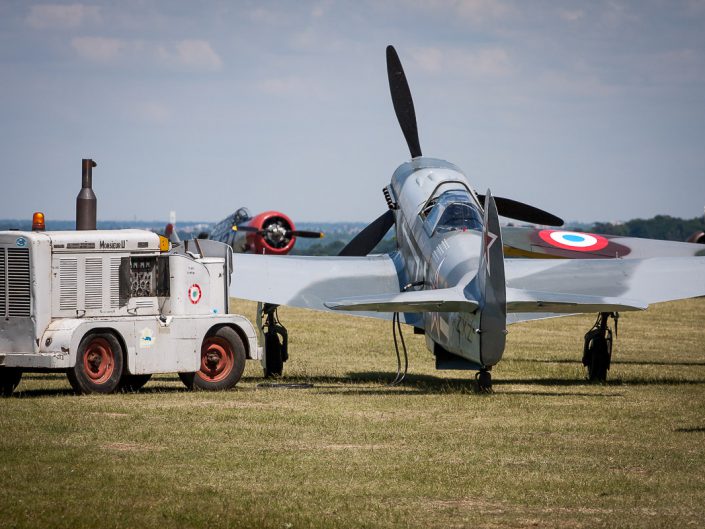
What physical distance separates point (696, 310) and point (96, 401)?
1119 inches

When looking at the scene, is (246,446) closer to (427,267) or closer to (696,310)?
(427,267)

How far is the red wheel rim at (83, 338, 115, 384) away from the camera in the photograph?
562 inches

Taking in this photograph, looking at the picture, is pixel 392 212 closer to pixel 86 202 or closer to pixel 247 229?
pixel 86 202

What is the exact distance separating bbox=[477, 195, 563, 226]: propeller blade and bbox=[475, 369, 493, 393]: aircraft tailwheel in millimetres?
7551

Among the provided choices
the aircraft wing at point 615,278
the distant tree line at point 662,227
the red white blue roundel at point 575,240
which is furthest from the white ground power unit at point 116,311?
the distant tree line at point 662,227

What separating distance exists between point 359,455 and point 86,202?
6311 mm

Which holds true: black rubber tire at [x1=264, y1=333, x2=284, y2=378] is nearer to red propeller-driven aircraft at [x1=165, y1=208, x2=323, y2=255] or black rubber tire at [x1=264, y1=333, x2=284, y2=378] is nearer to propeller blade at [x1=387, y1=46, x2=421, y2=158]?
propeller blade at [x1=387, y1=46, x2=421, y2=158]

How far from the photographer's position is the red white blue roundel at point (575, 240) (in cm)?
2720

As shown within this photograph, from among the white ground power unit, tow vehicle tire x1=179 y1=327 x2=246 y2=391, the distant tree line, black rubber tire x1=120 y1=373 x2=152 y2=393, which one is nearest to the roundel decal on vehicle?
the white ground power unit

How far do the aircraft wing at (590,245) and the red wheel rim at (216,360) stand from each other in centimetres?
1214

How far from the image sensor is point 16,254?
46.4ft

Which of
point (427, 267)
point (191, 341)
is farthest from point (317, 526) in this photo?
point (427, 267)

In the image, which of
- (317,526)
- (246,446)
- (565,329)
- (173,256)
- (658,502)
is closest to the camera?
(317,526)

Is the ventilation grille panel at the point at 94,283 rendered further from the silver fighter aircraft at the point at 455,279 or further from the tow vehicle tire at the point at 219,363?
the silver fighter aircraft at the point at 455,279
